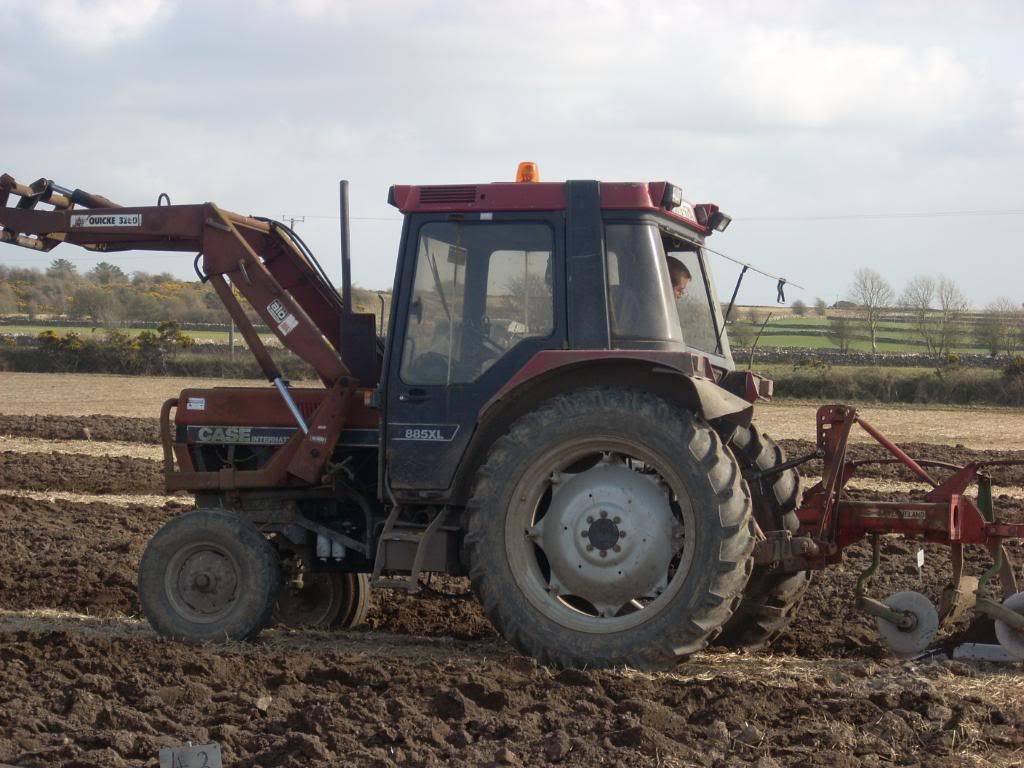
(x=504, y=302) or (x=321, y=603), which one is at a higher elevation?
(x=504, y=302)

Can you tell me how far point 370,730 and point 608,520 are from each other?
1.59m

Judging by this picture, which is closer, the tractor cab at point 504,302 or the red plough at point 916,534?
the tractor cab at point 504,302

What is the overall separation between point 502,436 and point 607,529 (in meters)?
0.67

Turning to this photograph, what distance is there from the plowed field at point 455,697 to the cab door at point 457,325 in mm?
1125

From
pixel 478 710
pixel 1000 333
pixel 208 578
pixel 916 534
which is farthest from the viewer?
pixel 1000 333

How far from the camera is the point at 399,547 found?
6.31 metres

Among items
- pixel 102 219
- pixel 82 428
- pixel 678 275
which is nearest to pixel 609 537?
pixel 678 275

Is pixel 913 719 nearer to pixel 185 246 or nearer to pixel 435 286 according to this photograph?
pixel 435 286

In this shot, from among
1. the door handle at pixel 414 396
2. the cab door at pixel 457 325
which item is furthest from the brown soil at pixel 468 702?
the door handle at pixel 414 396

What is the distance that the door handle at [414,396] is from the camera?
6.24 meters

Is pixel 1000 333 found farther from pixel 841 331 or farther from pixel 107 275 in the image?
pixel 107 275

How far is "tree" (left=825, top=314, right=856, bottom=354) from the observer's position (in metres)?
42.8

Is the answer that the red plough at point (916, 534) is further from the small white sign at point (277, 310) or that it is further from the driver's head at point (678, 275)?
the small white sign at point (277, 310)

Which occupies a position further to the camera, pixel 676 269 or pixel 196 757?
pixel 676 269
